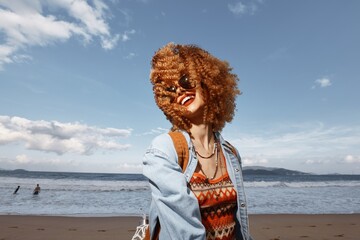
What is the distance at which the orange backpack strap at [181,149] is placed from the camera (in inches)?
64.9

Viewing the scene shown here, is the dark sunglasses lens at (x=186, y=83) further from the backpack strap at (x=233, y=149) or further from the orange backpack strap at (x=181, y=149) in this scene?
the backpack strap at (x=233, y=149)

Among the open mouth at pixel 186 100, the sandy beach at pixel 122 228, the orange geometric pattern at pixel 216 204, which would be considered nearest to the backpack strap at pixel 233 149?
the orange geometric pattern at pixel 216 204

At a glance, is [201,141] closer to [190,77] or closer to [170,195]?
[190,77]

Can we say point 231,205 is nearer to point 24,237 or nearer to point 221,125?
point 221,125

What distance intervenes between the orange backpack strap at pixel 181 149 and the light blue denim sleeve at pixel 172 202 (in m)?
0.13

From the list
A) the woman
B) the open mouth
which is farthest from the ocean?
the open mouth

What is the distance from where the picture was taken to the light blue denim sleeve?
4.57 ft

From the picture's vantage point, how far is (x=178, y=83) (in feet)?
6.24

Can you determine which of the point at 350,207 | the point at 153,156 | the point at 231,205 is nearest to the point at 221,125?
the point at 231,205

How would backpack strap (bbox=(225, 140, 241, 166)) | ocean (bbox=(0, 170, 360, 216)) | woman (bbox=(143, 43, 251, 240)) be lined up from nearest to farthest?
woman (bbox=(143, 43, 251, 240)) < backpack strap (bbox=(225, 140, 241, 166)) < ocean (bbox=(0, 170, 360, 216))

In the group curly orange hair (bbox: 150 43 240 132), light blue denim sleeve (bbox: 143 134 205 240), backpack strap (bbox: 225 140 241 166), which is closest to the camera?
light blue denim sleeve (bbox: 143 134 205 240)

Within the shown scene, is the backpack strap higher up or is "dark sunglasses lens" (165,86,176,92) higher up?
"dark sunglasses lens" (165,86,176,92)

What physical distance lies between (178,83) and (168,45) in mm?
291

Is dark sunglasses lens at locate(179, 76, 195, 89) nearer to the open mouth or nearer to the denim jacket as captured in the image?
the open mouth
